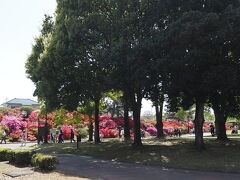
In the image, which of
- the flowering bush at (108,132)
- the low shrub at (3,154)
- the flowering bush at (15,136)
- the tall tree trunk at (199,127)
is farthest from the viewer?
→ the flowering bush at (108,132)

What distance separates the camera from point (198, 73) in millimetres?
16250

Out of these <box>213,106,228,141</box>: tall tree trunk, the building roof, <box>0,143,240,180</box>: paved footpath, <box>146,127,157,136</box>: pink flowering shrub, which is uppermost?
the building roof

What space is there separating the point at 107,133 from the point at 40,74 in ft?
72.0

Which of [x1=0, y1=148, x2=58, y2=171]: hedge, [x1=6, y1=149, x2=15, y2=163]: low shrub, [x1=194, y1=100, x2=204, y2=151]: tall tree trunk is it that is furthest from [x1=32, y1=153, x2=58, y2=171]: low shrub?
[x1=194, y1=100, x2=204, y2=151]: tall tree trunk

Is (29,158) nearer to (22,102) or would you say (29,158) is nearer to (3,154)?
(3,154)

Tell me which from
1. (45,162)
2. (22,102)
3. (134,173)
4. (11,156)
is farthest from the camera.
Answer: (22,102)

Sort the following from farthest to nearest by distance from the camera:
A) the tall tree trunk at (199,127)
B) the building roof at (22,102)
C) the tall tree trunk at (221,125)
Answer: the building roof at (22,102), the tall tree trunk at (221,125), the tall tree trunk at (199,127)

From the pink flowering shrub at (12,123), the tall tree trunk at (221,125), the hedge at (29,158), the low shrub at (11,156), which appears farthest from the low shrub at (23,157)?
the pink flowering shrub at (12,123)

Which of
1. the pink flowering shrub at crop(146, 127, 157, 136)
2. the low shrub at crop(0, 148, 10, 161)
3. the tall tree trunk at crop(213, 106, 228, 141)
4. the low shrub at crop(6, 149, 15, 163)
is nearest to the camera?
the low shrub at crop(6, 149, 15, 163)

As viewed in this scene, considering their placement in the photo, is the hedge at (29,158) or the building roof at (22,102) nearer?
the hedge at (29,158)

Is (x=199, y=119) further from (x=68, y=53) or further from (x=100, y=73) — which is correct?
(x=68, y=53)

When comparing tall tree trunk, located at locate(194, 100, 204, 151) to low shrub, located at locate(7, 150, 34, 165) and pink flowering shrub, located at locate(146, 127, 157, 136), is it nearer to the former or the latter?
low shrub, located at locate(7, 150, 34, 165)

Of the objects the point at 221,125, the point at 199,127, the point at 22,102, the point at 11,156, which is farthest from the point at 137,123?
the point at 22,102

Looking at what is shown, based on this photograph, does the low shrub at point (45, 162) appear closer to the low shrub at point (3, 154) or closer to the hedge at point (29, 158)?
the hedge at point (29, 158)
